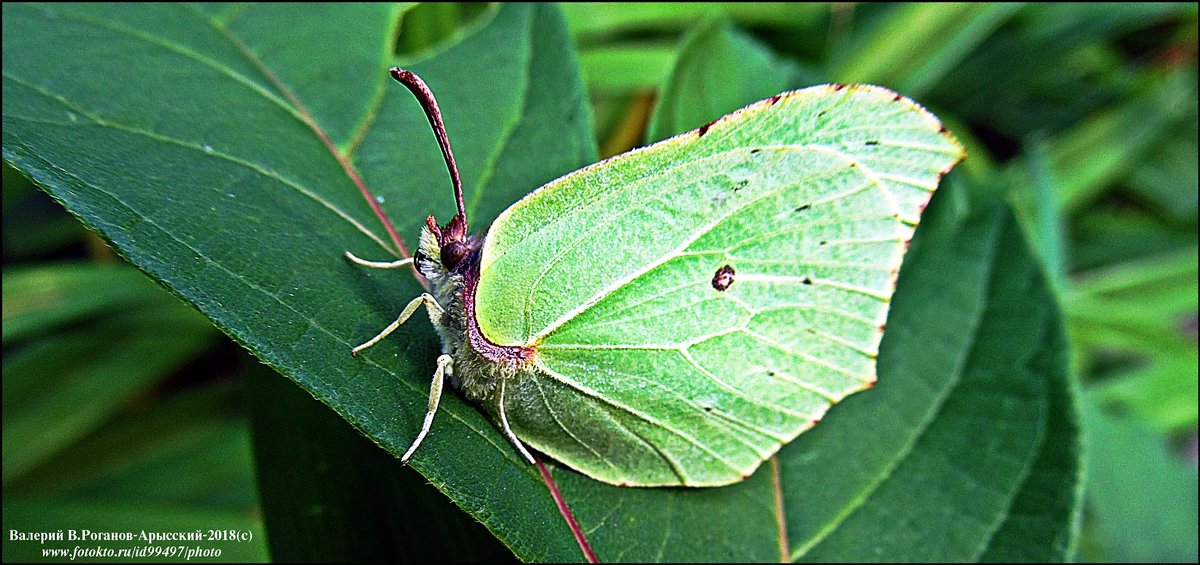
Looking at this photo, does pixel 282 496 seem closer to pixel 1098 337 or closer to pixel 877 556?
pixel 877 556

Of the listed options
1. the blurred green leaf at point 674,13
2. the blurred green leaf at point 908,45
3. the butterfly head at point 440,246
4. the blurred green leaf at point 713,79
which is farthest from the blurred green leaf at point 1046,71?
the butterfly head at point 440,246

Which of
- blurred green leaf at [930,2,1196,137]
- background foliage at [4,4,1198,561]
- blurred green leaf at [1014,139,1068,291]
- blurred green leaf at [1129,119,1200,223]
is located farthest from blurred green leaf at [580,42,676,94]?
blurred green leaf at [1129,119,1200,223]

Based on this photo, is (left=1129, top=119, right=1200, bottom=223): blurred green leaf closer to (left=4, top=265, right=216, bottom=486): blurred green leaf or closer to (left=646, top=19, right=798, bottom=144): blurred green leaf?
(left=646, top=19, right=798, bottom=144): blurred green leaf

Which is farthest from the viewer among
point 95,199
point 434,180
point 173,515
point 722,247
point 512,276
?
point 173,515

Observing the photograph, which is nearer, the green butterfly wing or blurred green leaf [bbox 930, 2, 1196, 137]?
the green butterfly wing

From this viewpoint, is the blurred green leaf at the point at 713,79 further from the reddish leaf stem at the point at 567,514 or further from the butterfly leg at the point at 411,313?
the reddish leaf stem at the point at 567,514

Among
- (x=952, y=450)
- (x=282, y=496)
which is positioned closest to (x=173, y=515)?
(x=282, y=496)
